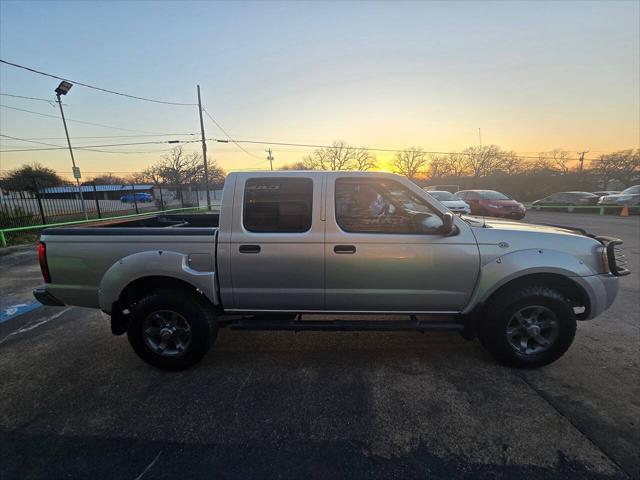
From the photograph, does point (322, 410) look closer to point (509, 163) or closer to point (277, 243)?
point (277, 243)

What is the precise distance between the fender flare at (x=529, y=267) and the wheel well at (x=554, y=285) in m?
0.05

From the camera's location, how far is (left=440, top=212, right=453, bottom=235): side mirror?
274cm

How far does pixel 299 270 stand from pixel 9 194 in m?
14.9

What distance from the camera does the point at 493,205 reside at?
15.7m

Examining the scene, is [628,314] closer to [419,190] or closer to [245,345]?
[419,190]

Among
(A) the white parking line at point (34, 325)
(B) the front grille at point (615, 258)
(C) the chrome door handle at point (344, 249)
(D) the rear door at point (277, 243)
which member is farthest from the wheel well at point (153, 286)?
(B) the front grille at point (615, 258)

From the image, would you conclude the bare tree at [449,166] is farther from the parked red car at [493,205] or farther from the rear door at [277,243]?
the rear door at [277,243]

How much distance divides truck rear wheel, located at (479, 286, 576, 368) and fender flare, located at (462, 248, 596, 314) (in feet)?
0.61

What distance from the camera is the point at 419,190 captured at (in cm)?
294

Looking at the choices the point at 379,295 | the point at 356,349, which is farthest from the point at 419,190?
the point at 356,349

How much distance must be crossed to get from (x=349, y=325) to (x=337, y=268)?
0.62 meters

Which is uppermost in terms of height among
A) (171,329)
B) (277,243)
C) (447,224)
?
(447,224)

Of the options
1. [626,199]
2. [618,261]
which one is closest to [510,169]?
[626,199]

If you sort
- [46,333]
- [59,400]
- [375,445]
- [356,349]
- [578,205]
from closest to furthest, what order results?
1. [375,445]
2. [59,400]
3. [356,349]
4. [46,333]
5. [578,205]
